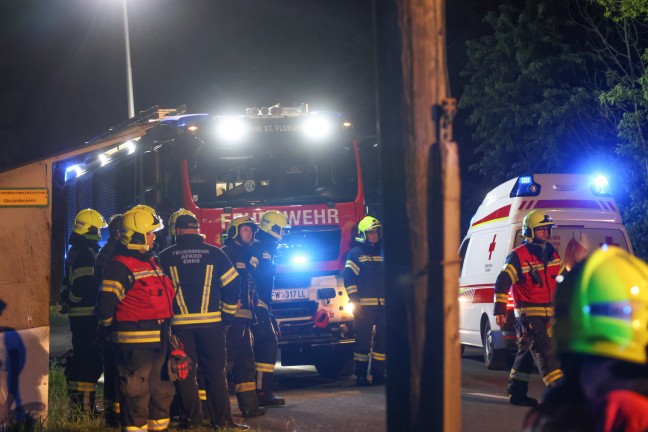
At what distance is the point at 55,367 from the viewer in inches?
454

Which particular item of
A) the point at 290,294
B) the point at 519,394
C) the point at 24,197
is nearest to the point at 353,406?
the point at 519,394

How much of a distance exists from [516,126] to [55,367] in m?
13.4

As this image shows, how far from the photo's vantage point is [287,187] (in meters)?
12.7

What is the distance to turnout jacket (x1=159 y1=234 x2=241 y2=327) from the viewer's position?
8641mm

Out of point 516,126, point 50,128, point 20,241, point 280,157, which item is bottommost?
point 20,241

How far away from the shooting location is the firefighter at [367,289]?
1143 cm

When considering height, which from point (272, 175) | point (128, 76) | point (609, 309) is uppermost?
point (128, 76)

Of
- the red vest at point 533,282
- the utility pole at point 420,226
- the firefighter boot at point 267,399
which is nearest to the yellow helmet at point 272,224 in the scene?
the firefighter boot at point 267,399

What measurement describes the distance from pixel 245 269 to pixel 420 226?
569 centimetres

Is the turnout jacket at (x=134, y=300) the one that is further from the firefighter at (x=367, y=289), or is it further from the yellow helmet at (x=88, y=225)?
the firefighter at (x=367, y=289)

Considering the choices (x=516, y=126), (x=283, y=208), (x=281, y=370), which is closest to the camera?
(x=283, y=208)

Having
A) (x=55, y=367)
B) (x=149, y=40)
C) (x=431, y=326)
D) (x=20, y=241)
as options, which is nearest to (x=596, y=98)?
(x=55, y=367)

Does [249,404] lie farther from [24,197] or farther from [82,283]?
[24,197]

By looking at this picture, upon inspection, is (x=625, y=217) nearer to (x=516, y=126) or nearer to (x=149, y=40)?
(x=516, y=126)
